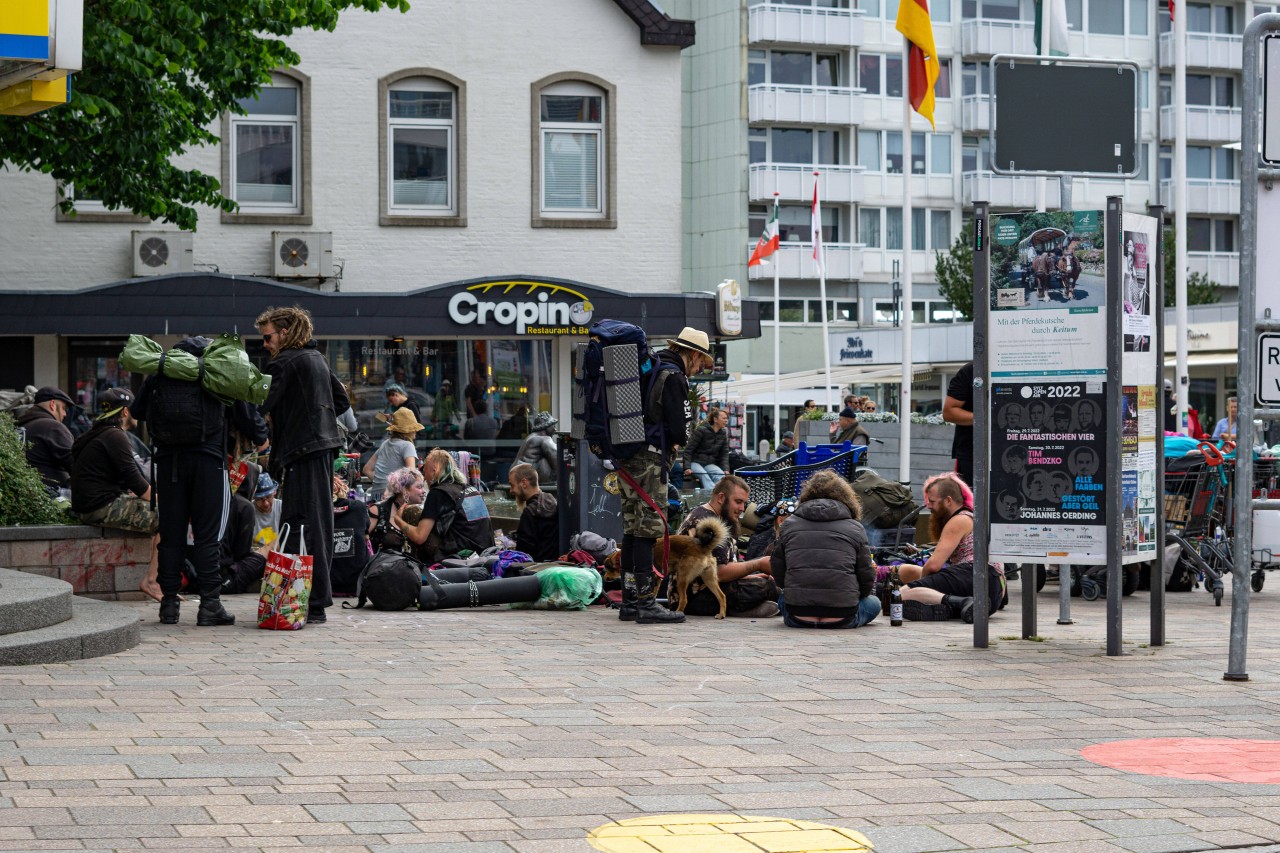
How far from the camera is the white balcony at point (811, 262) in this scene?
58.5 metres

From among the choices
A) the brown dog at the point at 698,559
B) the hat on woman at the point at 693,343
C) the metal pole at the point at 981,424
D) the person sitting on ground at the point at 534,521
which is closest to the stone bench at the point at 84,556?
the person sitting on ground at the point at 534,521

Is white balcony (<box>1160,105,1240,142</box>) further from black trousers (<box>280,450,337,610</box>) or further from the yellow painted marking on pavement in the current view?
the yellow painted marking on pavement

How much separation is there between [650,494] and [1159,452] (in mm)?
3126

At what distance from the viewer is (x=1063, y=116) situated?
34.0 feet

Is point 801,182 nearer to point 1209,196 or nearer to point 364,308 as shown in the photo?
point 1209,196

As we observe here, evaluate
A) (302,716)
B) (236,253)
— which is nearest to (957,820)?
(302,716)

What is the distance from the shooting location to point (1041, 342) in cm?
1013

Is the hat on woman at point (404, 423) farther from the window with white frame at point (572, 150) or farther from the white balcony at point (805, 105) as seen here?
the white balcony at point (805, 105)

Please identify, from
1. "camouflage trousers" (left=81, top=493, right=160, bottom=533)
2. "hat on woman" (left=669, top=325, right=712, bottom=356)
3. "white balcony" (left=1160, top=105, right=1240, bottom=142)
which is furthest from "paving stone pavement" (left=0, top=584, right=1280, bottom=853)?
"white balcony" (left=1160, top=105, right=1240, bottom=142)

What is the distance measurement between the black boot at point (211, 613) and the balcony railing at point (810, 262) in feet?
155

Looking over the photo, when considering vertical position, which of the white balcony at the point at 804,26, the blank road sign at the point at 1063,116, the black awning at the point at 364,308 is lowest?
the black awning at the point at 364,308

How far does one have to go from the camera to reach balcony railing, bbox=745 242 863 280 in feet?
192

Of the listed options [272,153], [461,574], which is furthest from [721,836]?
[272,153]

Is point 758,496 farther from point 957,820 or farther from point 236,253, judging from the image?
point 236,253
